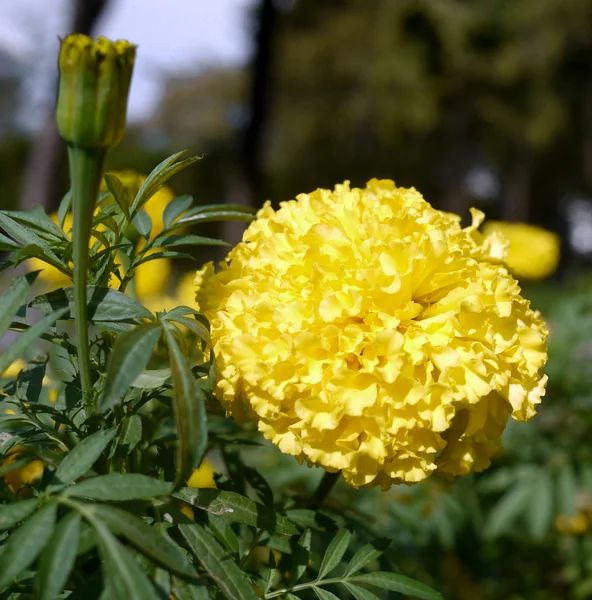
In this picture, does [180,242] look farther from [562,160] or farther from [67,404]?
[562,160]

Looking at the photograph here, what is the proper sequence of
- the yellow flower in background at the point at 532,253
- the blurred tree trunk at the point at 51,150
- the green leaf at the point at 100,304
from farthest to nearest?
the blurred tree trunk at the point at 51,150
the yellow flower in background at the point at 532,253
the green leaf at the point at 100,304

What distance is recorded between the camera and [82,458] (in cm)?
51

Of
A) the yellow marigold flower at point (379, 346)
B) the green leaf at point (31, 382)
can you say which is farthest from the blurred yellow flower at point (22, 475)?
the yellow marigold flower at point (379, 346)

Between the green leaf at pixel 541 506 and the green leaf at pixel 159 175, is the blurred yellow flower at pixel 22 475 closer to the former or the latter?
the green leaf at pixel 159 175

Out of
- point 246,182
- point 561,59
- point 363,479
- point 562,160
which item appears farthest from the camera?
point 562,160

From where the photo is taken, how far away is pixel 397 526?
1503 millimetres

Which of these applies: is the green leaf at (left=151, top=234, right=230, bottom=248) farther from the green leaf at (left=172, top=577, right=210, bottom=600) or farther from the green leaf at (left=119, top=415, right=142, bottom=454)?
the green leaf at (left=172, top=577, right=210, bottom=600)

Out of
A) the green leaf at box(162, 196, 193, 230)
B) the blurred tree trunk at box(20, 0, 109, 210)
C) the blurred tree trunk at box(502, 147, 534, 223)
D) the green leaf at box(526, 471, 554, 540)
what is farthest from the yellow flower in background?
the blurred tree trunk at box(502, 147, 534, 223)

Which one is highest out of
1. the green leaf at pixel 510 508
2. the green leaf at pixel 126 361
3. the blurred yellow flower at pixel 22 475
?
the green leaf at pixel 126 361

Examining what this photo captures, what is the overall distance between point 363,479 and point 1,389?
35 cm

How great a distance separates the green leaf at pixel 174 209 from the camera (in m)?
0.79

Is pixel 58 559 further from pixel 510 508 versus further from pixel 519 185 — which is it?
pixel 519 185

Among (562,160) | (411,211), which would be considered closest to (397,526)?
(411,211)

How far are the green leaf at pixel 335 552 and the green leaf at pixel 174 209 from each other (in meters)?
0.38
